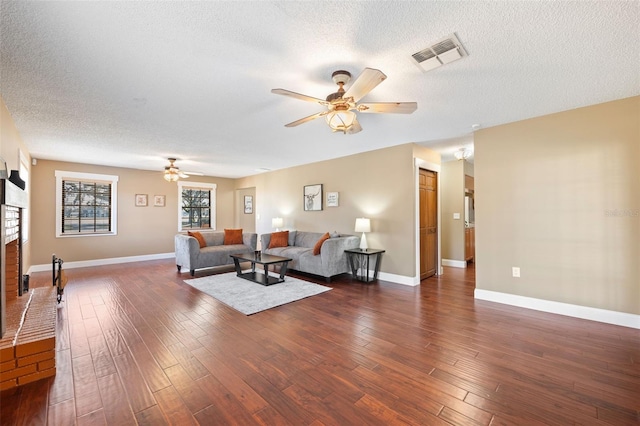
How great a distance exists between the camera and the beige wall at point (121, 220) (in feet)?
19.6

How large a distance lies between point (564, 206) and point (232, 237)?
601 cm

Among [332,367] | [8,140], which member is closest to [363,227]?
[332,367]

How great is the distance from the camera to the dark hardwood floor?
5.46 feet

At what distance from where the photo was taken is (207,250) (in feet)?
18.8

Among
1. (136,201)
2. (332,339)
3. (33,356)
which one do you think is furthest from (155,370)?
(136,201)

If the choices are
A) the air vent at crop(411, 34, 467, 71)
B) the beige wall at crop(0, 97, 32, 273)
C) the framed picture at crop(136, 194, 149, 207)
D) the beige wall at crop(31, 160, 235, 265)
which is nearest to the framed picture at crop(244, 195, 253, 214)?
the beige wall at crop(31, 160, 235, 265)

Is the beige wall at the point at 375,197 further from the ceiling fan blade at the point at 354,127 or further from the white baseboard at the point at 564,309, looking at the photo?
the ceiling fan blade at the point at 354,127

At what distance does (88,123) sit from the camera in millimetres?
3631

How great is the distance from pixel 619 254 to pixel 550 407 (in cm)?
237

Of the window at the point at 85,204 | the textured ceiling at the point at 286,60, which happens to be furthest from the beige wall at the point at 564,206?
the window at the point at 85,204

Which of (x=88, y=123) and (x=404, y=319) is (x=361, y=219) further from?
(x=88, y=123)

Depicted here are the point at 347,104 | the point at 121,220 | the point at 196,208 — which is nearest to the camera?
the point at 347,104

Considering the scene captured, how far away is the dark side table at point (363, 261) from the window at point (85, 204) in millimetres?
6088

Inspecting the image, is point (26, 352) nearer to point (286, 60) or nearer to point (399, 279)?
point (286, 60)
